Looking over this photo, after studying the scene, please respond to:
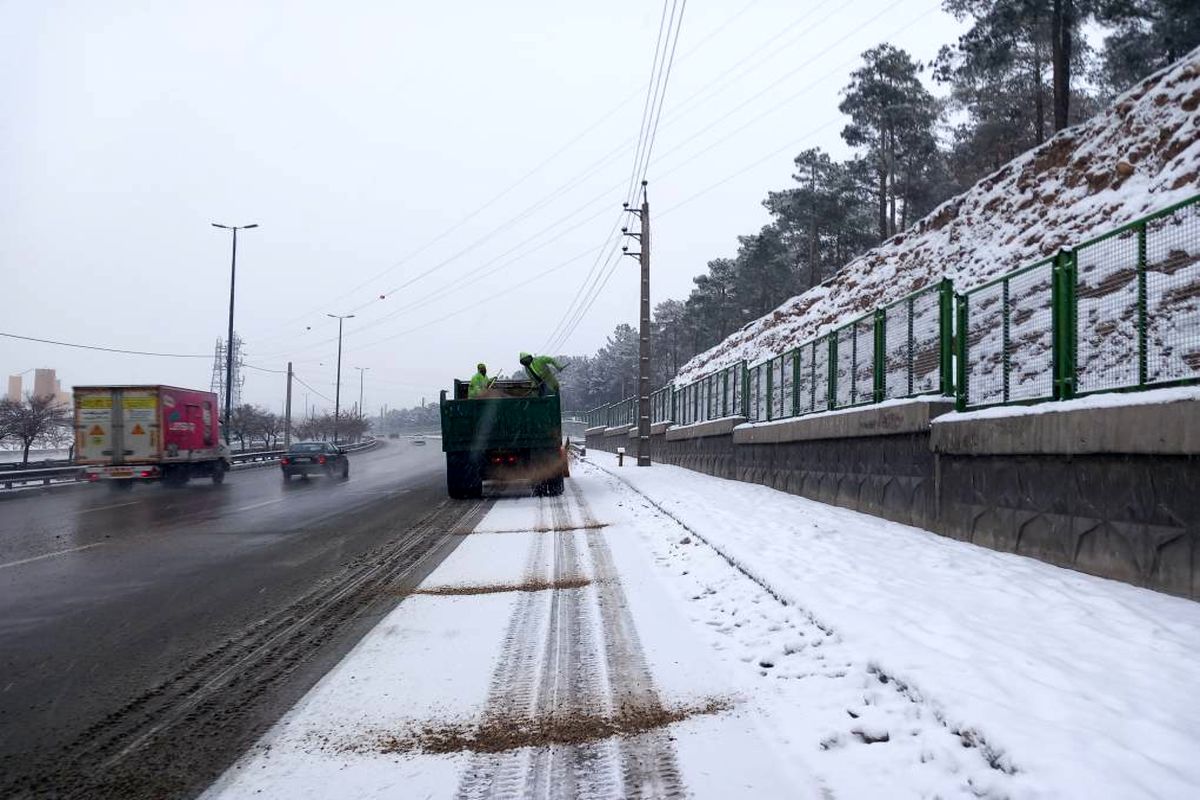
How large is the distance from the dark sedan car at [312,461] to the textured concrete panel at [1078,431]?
23977 millimetres

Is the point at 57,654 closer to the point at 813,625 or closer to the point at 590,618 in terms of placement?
the point at 590,618

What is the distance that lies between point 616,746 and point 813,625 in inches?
92.9

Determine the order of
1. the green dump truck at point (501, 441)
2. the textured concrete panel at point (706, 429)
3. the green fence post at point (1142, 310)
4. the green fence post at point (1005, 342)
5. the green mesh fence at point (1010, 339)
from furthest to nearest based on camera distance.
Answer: the textured concrete panel at point (706, 429) → the green dump truck at point (501, 441) → the green fence post at point (1005, 342) → the green mesh fence at point (1010, 339) → the green fence post at point (1142, 310)

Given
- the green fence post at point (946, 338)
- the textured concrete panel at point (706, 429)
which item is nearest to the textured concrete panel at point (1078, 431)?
the green fence post at point (946, 338)

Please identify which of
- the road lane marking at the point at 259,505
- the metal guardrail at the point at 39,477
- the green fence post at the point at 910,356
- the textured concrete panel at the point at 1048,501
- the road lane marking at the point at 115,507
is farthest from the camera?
the metal guardrail at the point at 39,477

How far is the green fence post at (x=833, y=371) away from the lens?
1332cm

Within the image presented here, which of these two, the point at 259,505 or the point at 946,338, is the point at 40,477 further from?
the point at 946,338

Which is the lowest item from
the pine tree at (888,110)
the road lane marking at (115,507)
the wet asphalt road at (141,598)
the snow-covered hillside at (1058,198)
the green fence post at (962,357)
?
the road lane marking at (115,507)

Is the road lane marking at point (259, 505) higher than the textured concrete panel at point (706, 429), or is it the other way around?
the textured concrete panel at point (706, 429)

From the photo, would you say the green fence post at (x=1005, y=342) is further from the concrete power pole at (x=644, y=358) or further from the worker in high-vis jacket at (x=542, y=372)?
the concrete power pole at (x=644, y=358)

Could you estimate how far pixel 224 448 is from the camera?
2789 cm

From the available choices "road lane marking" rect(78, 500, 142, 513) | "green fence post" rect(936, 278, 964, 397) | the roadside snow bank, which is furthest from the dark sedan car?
"green fence post" rect(936, 278, 964, 397)

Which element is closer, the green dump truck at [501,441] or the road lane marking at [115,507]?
the road lane marking at [115,507]

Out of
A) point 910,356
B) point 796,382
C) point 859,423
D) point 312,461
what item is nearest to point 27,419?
point 312,461
